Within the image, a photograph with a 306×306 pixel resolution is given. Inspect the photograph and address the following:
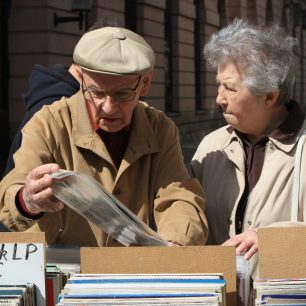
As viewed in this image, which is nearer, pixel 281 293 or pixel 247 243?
pixel 281 293

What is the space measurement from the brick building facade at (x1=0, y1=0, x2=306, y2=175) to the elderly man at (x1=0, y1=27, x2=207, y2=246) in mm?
8855

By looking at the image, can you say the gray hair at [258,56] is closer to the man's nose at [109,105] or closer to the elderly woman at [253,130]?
the elderly woman at [253,130]

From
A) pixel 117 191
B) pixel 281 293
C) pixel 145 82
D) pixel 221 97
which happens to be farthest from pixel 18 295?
pixel 221 97

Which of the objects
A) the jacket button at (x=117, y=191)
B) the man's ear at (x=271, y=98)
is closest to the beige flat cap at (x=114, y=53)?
the jacket button at (x=117, y=191)

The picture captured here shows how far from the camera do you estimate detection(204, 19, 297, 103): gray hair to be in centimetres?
279

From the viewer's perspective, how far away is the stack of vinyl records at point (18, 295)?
5.59ft

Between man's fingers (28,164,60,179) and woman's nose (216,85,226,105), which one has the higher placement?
woman's nose (216,85,226,105)

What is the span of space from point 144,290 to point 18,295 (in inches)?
10.4

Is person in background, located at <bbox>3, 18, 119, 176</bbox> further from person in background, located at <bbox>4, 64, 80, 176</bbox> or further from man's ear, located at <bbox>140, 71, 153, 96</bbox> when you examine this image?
man's ear, located at <bbox>140, 71, 153, 96</bbox>

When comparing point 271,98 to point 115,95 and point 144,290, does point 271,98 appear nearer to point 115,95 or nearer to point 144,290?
point 115,95

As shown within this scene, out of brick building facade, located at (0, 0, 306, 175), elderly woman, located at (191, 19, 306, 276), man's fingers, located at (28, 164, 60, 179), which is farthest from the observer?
brick building facade, located at (0, 0, 306, 175)

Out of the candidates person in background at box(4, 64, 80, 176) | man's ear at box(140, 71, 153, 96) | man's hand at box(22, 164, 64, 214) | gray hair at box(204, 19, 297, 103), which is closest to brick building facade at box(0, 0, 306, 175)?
person in background at box(4, 64, 80, 176)

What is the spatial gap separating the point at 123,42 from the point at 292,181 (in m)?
0.79

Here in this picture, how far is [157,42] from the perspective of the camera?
19.2 meters
